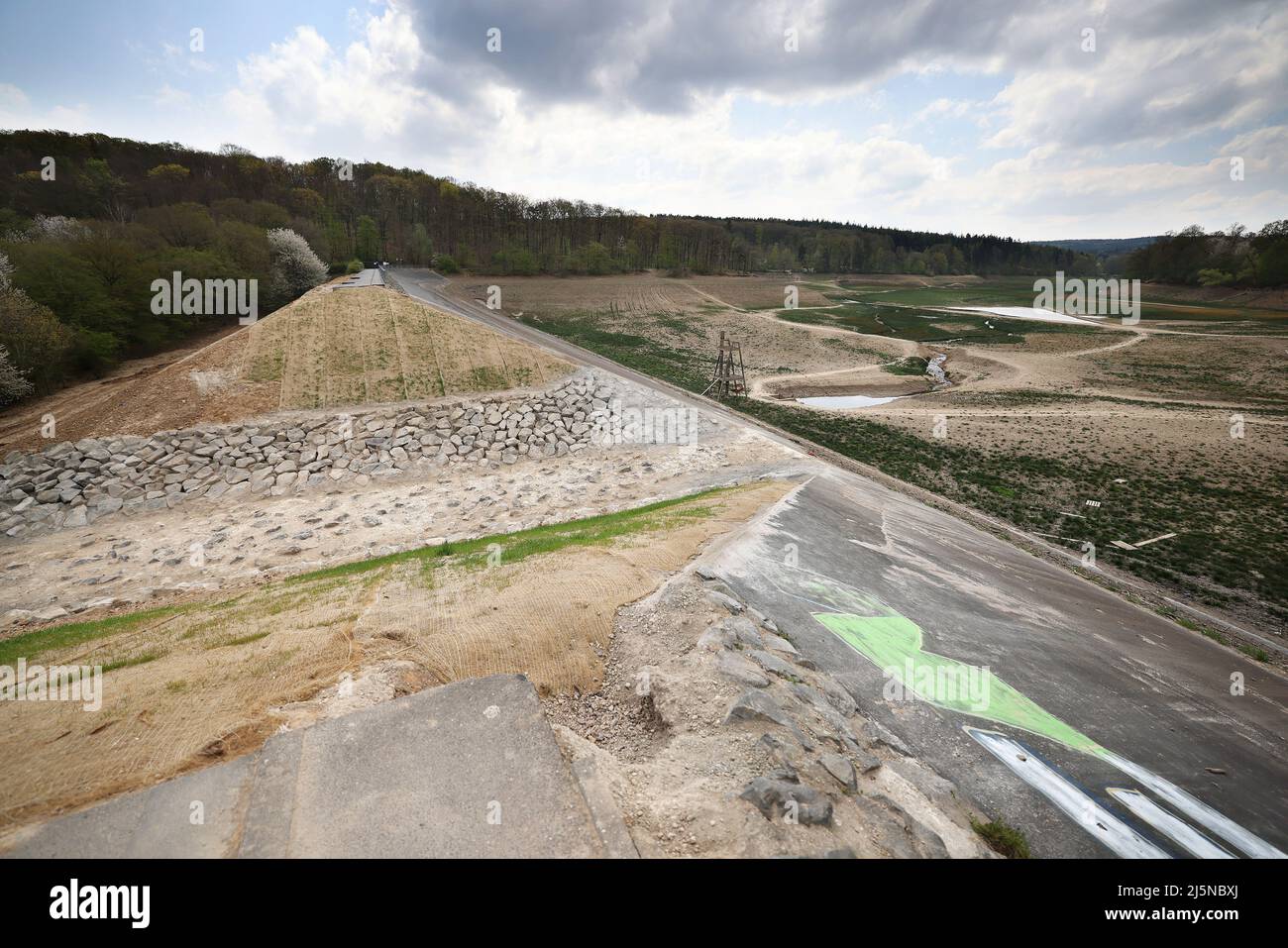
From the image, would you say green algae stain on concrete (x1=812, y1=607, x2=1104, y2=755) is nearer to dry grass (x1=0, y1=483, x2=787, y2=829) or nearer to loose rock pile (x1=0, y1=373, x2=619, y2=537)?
dry grass (x1=0, y1=483, x2=787, y2=829)

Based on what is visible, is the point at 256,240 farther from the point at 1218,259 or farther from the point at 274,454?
the point at 1218,259

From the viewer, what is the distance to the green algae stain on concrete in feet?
32.7

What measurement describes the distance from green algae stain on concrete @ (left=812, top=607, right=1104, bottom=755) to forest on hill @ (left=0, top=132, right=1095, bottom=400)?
Answer: 41205 mm

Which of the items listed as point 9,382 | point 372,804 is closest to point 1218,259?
point 372,804

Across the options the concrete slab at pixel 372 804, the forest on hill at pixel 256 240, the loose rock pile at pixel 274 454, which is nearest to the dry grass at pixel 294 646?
the concrete slab at pixel 372 804

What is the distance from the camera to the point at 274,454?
77.3 feet

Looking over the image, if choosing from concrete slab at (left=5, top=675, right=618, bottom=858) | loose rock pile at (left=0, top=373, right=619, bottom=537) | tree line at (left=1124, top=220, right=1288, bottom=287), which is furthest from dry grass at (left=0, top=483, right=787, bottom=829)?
tree line at (left=1124, top=220, right=1288, bottom=287)

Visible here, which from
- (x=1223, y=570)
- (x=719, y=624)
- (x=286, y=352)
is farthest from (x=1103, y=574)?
(x=286, y=352)

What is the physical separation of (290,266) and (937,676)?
6457 centimetres

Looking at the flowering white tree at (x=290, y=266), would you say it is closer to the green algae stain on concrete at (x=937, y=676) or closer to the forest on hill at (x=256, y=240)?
the forest on hill at (x=256, y=240)

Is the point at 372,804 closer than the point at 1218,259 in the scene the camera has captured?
Yes

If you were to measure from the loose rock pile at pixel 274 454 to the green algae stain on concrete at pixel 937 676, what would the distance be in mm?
18232
